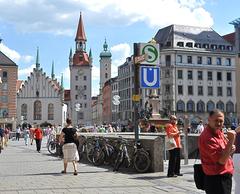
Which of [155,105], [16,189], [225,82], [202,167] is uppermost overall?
[225,82]

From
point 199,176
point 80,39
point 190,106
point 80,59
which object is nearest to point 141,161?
point 199,176

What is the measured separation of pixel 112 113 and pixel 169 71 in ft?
Answer: 137

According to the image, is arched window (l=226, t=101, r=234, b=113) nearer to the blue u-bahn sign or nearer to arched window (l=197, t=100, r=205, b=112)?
arched window (l=197, t=100, r=205, b=112)

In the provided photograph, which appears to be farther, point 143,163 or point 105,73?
point 105,73

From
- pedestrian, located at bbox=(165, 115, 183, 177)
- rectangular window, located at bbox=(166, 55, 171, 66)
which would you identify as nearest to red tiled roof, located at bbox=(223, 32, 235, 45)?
rectangular window, located at bbox=(166, 55, 171, 66)

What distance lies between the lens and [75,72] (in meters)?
148

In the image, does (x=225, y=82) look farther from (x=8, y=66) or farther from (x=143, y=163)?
(x=143, y=163)

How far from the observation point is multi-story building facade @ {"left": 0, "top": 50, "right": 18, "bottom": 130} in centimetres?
10406

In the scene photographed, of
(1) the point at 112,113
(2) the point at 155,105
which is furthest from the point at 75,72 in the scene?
(2) the point at 155,105

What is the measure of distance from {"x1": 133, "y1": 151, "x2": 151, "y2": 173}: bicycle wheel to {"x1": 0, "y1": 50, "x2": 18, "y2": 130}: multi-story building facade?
301 feet

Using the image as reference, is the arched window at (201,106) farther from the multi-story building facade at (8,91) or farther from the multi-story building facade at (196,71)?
the multi-story building facade at (8,91)

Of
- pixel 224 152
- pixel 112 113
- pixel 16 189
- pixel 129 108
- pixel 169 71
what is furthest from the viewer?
pixel 112 113

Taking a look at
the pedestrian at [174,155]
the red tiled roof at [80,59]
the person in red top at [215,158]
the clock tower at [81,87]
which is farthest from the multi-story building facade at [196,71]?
the person in red top at [215,158]

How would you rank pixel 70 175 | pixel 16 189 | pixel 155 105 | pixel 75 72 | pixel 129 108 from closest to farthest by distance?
pixel 16 189 → pixel 70 175 → pixel 155 105 → pixel 129 108 → pixel 75 72
